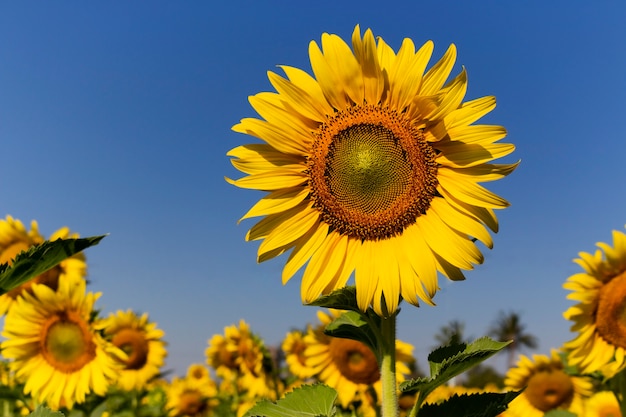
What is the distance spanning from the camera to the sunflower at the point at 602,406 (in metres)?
6.66

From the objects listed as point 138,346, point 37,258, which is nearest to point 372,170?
point 37,258

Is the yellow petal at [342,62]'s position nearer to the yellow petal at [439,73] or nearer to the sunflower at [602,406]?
the yellow petal at [439,73]

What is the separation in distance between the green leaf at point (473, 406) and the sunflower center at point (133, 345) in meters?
6.33

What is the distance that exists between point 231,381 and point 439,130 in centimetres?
762

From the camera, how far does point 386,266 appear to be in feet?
10.5

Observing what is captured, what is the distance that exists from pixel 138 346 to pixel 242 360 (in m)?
1.48

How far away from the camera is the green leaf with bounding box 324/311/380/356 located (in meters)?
3.16

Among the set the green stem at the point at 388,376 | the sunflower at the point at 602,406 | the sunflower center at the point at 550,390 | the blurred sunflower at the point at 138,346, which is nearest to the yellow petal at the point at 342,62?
the green stem at the point at 388,376

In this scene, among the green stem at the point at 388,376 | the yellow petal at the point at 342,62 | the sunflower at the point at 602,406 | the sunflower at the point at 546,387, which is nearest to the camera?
the green stem at the point at 388,376

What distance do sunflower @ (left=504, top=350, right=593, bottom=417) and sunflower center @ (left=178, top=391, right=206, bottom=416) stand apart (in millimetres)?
4471

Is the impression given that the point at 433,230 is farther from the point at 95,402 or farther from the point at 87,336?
the point at 95,402

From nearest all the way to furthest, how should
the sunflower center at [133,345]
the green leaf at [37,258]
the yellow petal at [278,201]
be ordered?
the green leaf at [37,258] < the yellow petal at [278,201] < the sunflower center at [133,345]

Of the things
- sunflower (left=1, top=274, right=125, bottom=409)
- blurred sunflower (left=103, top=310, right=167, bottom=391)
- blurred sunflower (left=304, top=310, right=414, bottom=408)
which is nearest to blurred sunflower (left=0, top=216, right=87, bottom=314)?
sunflower (left=1, top=274, right=125, bottom=409)

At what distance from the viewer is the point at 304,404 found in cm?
309
